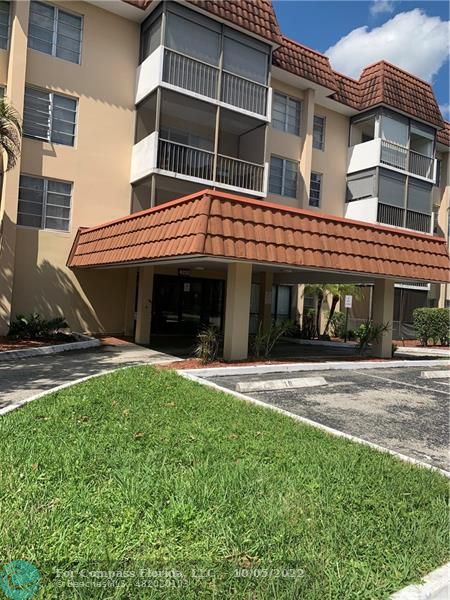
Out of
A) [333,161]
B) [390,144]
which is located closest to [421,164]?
[390,144]

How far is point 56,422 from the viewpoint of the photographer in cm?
552

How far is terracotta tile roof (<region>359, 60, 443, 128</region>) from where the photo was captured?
23.2 meters

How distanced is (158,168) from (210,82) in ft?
13.6

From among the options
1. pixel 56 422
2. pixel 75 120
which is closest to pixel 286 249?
pixel 56 422

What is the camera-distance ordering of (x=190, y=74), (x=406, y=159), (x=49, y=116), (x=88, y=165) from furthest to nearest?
(x=406, y=159) < (x=190, y=74) < (x=88, y=165) < (x=49, y=116)

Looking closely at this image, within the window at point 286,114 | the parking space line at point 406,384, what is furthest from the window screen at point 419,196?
the parking space line at point 406,384

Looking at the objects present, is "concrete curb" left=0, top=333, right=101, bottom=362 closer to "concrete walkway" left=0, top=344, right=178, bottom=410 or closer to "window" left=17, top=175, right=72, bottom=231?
"concrete walkway" left=0, top=344, right=178, bottom=410

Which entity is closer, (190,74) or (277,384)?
(277,384)

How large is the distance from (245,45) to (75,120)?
7391 mm

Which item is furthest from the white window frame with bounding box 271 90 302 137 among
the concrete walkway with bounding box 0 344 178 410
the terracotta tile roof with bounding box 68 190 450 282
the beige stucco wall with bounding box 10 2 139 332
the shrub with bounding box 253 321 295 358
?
the concrete walkway with bounding box 0 344 178 410

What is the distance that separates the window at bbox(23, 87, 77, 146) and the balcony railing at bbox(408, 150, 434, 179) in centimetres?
1763

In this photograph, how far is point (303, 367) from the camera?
10430mm

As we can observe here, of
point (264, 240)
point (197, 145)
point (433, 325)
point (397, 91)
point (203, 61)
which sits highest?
point (397, 91)

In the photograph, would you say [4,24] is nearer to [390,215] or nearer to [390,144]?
[390,144]
